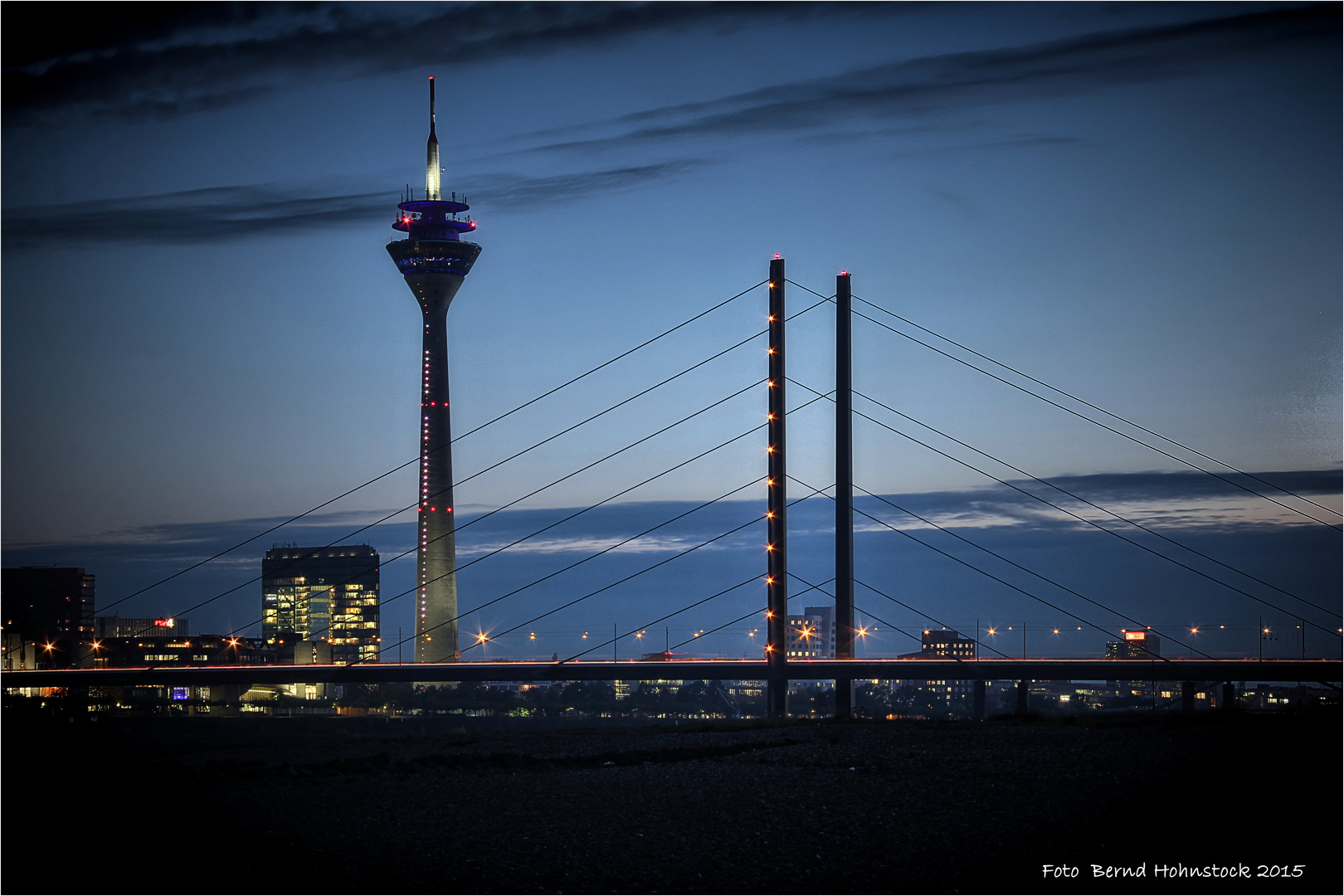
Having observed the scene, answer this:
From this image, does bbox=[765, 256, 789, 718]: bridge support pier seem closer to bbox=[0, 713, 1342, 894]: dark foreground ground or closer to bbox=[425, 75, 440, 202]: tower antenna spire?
bbox=[0, 713, 1342, 894]: dark foreground ground

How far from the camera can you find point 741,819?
20.1m

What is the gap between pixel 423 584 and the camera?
158 m

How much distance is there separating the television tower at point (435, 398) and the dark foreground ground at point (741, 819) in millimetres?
125905

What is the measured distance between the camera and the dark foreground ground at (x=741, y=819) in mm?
16266

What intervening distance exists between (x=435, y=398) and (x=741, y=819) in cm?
14336

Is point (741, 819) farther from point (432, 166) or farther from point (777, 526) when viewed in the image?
point (432, 166)

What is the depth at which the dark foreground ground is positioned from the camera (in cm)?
1627

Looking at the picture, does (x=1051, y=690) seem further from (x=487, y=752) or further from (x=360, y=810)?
(x=360, y=810)

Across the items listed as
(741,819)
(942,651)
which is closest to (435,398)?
(942,651)

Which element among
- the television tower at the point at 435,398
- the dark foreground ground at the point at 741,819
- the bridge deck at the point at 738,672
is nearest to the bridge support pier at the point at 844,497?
the bridge deck at the point at 738,672

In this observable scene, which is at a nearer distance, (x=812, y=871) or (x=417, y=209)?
(x=812, y=871)

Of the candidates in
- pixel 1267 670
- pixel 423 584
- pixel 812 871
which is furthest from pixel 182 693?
pixel 812 871

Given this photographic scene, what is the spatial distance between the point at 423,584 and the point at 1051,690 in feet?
278

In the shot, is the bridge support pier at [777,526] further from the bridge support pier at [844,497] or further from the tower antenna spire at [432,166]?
the tower antenna spire at [432,166]
